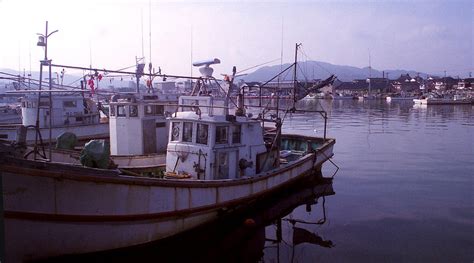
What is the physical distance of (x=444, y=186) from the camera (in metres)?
19.3

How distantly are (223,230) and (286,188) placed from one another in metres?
5.99

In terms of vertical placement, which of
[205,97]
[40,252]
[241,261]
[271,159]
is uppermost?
[205,97]

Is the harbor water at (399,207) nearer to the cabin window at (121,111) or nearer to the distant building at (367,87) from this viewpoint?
the cabin window at (121,111)

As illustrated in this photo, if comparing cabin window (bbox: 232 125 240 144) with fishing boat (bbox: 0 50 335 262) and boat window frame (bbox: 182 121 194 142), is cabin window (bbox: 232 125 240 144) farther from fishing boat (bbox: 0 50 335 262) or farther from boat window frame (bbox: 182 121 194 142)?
boat window frame (bbox: 182 121 194 142)

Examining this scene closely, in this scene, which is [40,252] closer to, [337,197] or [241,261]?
[241,261]

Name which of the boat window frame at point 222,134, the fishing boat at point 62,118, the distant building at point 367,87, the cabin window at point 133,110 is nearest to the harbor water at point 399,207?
the boat window frame at point 222,134

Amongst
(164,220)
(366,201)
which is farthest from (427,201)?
(164,220)

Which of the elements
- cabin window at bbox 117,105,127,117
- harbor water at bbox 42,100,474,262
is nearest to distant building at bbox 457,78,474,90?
harbor water at bbox 42,100,474,262

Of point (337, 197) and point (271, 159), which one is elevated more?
point (271, 159)

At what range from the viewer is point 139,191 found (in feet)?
33.1

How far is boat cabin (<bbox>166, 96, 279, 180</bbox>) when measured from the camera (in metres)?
13.0

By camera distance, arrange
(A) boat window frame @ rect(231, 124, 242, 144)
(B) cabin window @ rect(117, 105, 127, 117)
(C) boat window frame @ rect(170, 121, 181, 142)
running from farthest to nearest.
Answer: (B) cabin window @ rect(117, 105, 127, 117), (A) boat window frame @ rect(231, 124, 242, 144), (C) boat window frame @ rect(170, 121, 181, 142)

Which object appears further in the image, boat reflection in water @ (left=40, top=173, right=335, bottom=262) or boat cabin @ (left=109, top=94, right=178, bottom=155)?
boat cabin @ (left=109, top=94, right=178, bottom=155)

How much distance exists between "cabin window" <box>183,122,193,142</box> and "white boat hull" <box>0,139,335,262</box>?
2272 millimetres
